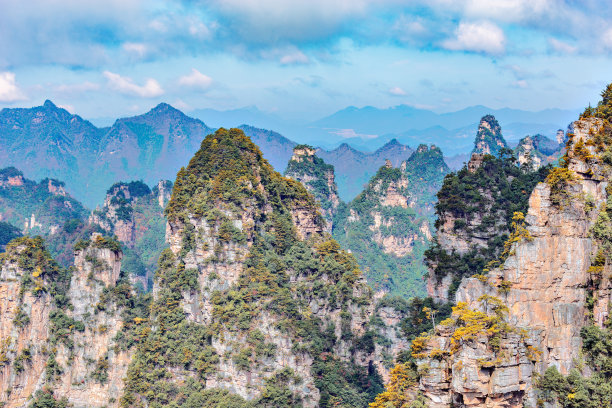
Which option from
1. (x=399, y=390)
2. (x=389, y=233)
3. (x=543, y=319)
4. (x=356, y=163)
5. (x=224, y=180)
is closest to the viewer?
(x=543, y=319)

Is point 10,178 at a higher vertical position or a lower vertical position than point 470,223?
higher

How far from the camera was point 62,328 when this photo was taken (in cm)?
4284

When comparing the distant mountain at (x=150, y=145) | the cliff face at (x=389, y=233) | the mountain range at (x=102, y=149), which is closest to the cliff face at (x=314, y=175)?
the cliff face at (x=389, y=233)

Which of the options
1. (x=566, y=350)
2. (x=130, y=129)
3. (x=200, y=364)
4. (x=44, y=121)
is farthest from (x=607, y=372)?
(x=44, y=121)

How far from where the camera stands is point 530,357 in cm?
1808

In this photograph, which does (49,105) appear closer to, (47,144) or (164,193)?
(47,144)

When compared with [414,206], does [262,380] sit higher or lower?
lower

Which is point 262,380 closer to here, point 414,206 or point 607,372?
point 607,372

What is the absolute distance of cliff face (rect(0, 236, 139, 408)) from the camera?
1644 inches

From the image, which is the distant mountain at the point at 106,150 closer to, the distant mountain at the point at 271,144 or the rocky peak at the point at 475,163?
the distant mountain at the point at 271,144

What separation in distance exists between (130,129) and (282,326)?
161148 millimetres

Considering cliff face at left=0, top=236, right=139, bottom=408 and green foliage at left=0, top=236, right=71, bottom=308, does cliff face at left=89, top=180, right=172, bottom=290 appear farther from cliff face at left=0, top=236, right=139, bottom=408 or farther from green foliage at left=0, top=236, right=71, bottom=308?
cliff face at left=0, top=236, right=139, bottom=408

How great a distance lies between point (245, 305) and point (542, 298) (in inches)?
920

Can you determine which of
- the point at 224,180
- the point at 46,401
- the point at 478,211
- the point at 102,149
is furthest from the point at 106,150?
the point at 478,211
